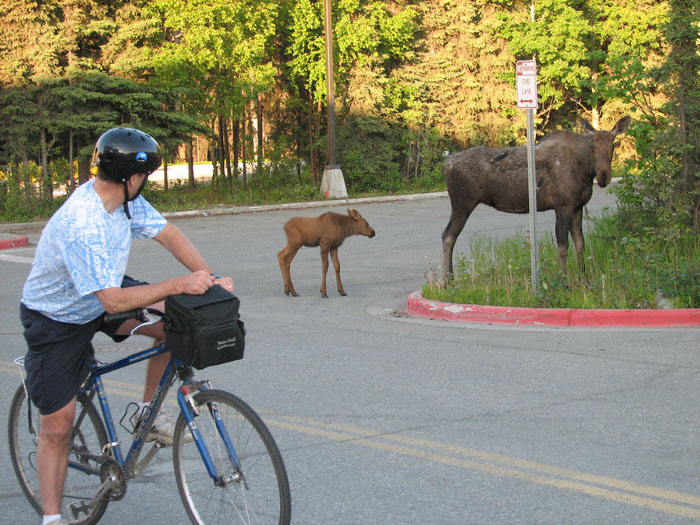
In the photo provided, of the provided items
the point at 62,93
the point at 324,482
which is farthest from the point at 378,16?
the point at 324,482

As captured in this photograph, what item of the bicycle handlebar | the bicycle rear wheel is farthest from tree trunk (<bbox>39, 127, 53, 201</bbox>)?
the bicycle handlebar

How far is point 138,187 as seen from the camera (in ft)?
14.2

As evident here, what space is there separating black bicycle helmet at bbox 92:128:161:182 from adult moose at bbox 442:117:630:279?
7473mm

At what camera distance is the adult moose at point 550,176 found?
10.9 meters

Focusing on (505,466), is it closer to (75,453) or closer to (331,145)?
(75,453)

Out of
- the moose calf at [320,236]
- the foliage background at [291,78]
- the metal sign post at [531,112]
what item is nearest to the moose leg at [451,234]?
the moose calf at [320,236]

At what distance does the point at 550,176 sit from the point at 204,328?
7961 mm

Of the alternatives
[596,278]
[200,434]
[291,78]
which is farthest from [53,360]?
[291,78]

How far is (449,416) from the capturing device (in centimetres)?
659

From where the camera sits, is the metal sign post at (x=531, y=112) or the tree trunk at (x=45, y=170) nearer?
the metal sign post at (x=531, y=112)

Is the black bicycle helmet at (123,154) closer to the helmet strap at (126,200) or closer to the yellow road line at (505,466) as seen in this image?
the helmet strap at (126,200)

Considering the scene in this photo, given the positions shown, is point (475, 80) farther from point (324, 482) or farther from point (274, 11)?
point (324, 482)

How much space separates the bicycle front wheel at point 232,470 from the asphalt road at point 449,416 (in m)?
0.69

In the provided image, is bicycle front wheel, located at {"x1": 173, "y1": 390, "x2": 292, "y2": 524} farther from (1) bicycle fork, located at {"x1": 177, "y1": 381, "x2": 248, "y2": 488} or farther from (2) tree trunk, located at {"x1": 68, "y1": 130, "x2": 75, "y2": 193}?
(2) tree trunk, located at {"x1": 68, "y1": 130, "x2": 75, "y2": 193}
